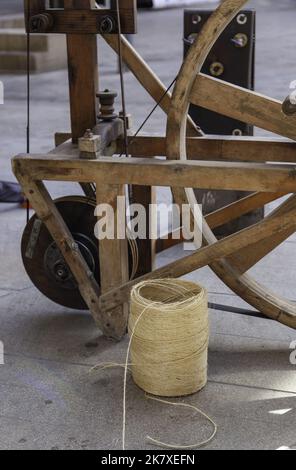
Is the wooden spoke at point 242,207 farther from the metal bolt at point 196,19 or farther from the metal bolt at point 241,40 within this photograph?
the metal bolt at point 196,19

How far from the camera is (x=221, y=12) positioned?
3336 mm

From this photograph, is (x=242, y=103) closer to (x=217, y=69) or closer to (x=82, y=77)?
(x=82, y=77)

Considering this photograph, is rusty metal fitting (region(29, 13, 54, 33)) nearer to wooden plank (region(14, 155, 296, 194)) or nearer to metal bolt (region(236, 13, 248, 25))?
wooden plank (region(14, 155, 296, 194))

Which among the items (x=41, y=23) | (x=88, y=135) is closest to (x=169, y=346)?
(x=88, y=135)

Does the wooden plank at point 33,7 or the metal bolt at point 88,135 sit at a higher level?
the wooden plank at point 33,7

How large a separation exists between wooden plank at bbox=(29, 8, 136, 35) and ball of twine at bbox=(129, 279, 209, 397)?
112 cm

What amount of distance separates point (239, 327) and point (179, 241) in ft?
3.44

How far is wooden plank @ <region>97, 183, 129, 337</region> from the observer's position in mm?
3621

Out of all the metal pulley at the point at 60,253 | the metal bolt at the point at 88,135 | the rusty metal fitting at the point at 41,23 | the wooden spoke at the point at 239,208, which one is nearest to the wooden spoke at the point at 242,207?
the wooden spoke at the point at 239,208

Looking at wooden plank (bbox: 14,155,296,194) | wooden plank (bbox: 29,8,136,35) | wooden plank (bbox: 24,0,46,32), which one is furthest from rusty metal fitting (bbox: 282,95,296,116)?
wooden plank (bbox: 24,0,46,32)

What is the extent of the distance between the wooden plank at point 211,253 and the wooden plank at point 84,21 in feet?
3.22

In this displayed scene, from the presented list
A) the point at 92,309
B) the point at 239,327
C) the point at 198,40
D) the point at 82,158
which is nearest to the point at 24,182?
the point at 82,158

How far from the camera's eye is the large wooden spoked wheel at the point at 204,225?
11.1 feet

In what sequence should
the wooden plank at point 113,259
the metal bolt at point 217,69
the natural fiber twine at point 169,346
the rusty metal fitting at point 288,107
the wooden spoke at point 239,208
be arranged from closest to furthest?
the natural fiber twine at point 169,346 → the rusty metal fitting at point 288,107 → the wooden plank at point 113,259 → the wooden spoke at point 239,208 → the metal bolt at point 217,69
